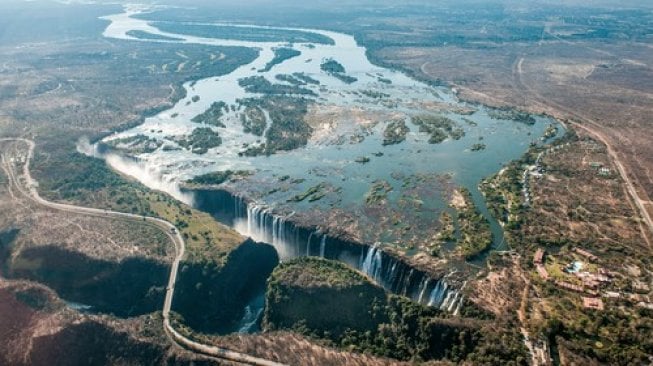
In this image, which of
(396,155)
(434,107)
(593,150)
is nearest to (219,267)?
(396,155)

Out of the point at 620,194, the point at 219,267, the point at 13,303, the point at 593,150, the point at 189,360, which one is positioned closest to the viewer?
the point at 189,360

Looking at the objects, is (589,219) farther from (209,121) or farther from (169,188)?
(209,121)

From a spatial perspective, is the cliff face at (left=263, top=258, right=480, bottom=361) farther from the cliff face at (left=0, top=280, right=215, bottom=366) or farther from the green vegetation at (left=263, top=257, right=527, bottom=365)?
the cliff face at (left=0, top=280, right=215, bottom=366)

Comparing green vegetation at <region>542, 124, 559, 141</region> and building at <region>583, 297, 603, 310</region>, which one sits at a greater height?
building at <region>583, 297, 603, 310</region>

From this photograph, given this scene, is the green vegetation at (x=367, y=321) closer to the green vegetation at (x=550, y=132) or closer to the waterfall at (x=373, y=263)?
the waterfall at (x=373, y=263)

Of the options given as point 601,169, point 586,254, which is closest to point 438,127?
point 601,169

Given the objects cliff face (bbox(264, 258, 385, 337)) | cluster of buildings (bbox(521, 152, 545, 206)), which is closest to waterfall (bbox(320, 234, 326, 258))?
cliff face (bbox(264, 258, 385, 337))
